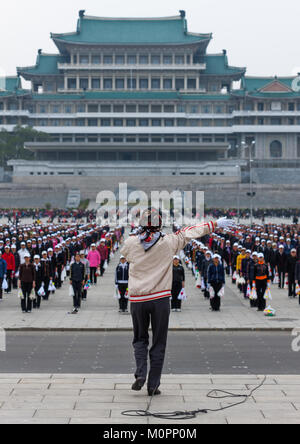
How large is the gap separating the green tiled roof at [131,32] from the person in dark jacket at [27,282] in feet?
266

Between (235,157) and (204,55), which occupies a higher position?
(204,55)

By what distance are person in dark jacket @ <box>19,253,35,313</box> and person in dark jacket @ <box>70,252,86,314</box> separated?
95cm

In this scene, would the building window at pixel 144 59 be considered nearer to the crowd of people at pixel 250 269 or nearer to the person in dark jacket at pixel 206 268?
the crowd of people at pixel 250 269

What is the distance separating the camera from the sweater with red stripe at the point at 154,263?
7355mm

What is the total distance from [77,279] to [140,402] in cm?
970

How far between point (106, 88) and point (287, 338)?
3407 inches

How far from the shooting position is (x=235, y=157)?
9325 cm

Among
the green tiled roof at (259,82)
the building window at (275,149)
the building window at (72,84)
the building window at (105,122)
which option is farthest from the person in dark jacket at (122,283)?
the building window at (72,84)

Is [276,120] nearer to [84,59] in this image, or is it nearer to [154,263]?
[84,59]

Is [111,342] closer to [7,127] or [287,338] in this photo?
[287,338]

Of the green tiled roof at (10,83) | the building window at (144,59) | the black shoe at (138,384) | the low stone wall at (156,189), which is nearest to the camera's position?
the black shoe at (138,384)

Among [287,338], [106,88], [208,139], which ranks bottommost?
[287,338]
